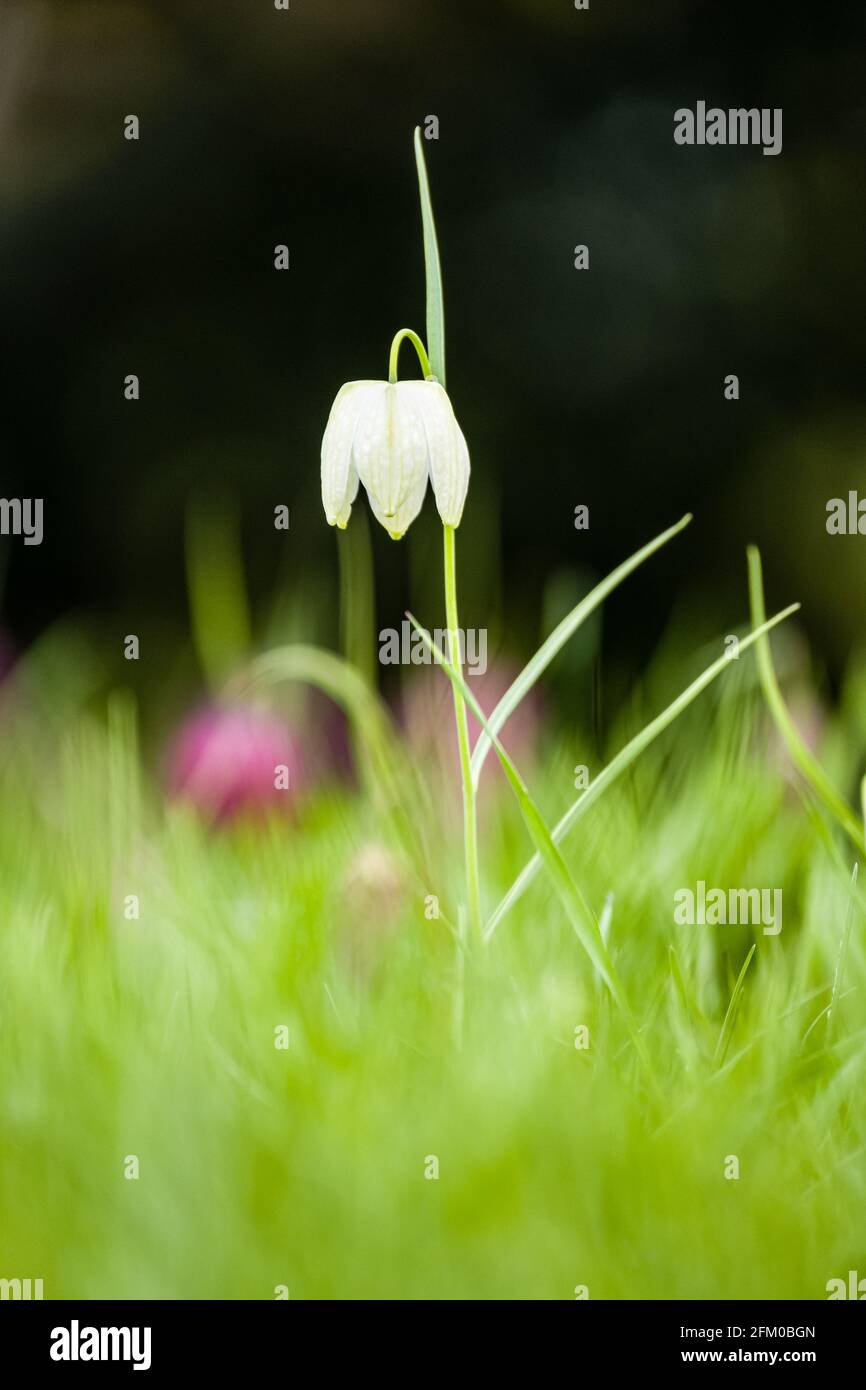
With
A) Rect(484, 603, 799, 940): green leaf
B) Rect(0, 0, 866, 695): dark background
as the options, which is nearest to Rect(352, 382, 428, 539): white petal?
Rect(484, 603, 799, 940): green leaf

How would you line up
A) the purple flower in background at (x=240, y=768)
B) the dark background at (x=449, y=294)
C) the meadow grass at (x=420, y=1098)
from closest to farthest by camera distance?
the meadow grass at (x=420, y=1098) < the purple flower in background at (x=240, y=768) < the dark background at (x=449, y=294)

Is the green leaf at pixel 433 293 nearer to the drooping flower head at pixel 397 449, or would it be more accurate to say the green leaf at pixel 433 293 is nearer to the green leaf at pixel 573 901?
the drooping flower head at pixel 397 449

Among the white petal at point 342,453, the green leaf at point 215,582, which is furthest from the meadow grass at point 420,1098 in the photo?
the green leaf at point 215,582

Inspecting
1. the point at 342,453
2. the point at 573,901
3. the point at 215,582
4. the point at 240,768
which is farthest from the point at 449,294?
the point at 573,901

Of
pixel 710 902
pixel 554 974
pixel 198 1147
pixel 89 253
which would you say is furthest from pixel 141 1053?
pixel 89 253

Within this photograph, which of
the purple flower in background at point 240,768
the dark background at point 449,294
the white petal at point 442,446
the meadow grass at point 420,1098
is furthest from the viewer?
the dark background at point 449,294
